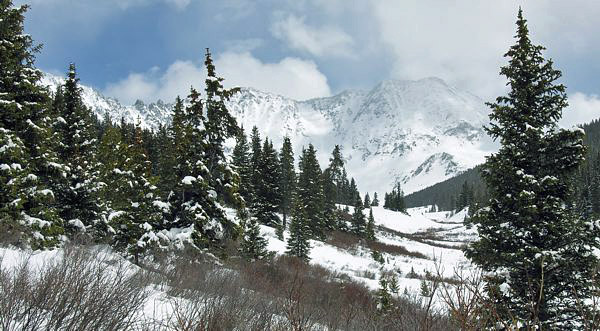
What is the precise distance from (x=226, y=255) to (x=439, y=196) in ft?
664

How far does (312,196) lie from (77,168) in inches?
1018

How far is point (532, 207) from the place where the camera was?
886cm

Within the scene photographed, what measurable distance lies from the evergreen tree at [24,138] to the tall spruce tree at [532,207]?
40.9ft

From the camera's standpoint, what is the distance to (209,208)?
14141 mm

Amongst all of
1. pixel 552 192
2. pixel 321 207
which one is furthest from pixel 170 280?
pixel 321 207

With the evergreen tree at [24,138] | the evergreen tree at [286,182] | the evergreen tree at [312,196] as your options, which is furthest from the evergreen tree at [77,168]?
the evergreen tree at [286,182]

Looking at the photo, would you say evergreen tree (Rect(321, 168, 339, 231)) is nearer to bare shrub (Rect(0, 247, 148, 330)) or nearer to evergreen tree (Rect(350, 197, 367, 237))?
evergreen tree (Rect(350, 197, 367, 237))

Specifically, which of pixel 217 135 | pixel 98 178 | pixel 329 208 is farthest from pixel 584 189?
pixel 98 178

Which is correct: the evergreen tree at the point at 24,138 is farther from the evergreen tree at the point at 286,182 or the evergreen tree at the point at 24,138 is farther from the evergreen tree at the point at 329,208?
the evergreen tree at the point at 329,208

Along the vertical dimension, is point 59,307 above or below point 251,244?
above

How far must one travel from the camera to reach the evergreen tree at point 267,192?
128ft

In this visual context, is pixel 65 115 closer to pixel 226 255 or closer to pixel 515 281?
pixel 226 255

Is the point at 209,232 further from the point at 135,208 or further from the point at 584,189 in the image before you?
the point at 584,189

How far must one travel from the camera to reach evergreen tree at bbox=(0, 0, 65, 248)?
35.3ft
